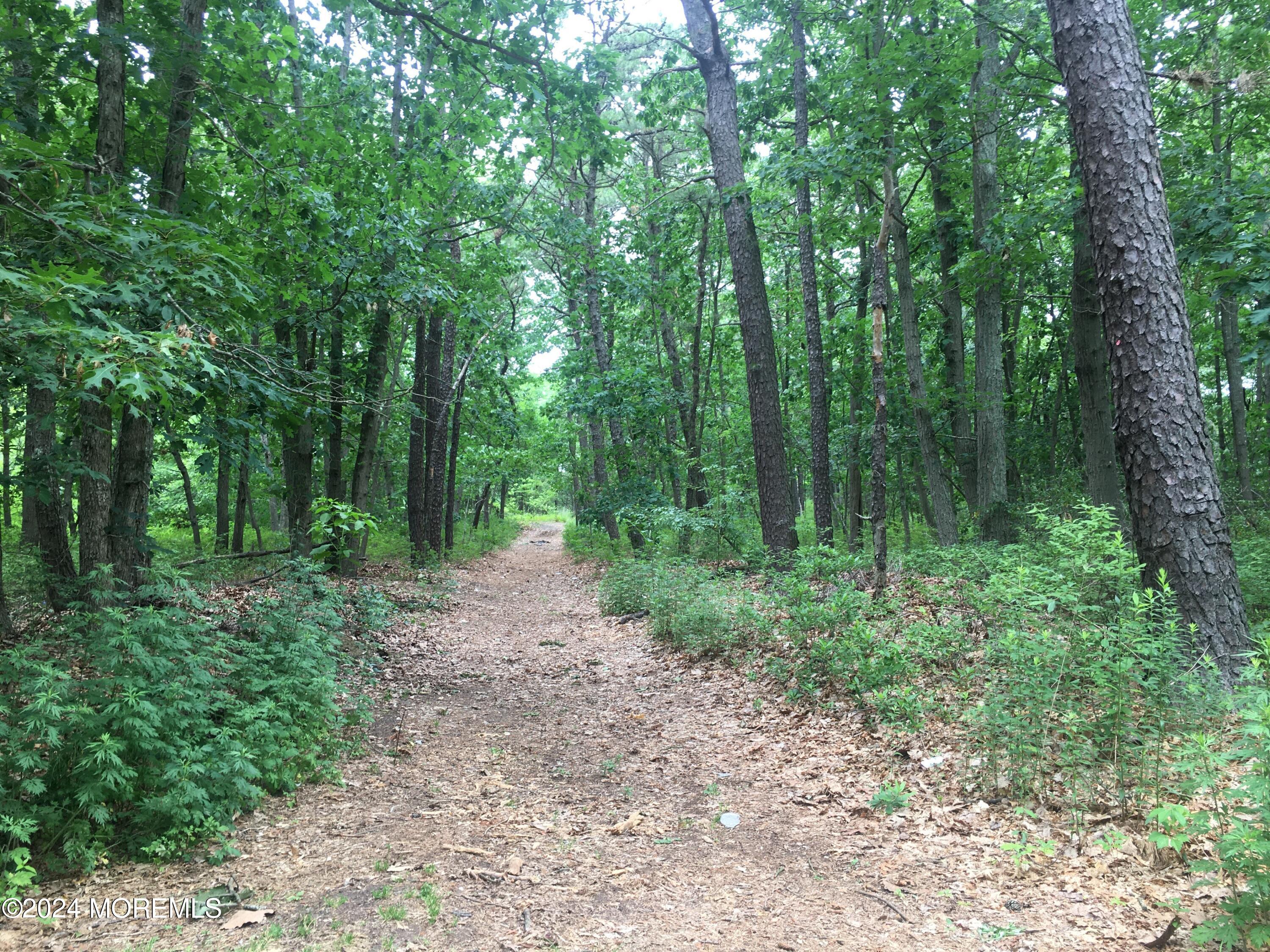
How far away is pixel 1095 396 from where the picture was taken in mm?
8148

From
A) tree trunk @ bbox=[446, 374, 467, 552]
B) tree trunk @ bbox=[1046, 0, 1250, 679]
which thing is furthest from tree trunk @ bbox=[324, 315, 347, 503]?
tree trunk @ bbox=[1046, 0, 1250, 679]

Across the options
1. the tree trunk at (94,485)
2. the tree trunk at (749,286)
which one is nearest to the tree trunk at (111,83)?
the tree trunk at (94,485)

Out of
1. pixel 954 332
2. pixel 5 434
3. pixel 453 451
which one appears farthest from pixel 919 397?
pixel 453 451

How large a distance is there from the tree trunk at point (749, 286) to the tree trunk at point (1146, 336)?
20.7 feet

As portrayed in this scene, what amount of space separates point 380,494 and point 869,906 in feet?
71.4

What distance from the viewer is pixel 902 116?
9773mm

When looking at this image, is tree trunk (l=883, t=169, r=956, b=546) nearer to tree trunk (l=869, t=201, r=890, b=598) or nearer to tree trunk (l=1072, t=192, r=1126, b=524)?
tree trunk (l=1072, t=192, r=1126, b=524)

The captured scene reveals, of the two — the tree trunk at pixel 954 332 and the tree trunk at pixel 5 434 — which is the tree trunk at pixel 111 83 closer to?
the tree trunk at pixel 5 434

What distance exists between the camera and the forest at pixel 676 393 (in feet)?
12.6

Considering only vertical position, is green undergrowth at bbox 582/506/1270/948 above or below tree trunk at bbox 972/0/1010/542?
below

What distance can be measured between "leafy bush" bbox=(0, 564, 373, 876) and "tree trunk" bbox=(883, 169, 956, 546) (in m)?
9.65

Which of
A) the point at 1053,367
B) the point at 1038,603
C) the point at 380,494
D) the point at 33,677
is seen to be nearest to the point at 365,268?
the point at 33,677

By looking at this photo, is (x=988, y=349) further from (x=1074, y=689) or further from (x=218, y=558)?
(x=218, y=558)

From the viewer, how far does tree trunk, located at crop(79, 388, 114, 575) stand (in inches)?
222
